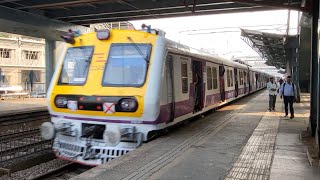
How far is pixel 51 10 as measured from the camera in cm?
1678

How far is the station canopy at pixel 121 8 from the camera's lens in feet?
47.7

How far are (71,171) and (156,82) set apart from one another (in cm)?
279

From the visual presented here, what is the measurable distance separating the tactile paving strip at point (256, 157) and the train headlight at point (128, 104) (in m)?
2.21

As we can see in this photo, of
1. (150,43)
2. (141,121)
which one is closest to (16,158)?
(141,121)

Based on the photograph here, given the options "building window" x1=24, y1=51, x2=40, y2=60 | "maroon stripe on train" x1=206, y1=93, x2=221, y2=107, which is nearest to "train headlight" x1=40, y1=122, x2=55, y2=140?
"maroon stripe on train" x1=206, y1=93, x2=221, y2=107

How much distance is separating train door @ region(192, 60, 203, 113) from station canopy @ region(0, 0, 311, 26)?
3.09 meters

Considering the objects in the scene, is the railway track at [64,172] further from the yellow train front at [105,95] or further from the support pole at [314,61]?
the support pole at [314,61]

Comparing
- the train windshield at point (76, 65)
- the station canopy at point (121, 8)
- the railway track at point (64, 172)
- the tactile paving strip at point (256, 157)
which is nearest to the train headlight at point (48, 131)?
the railway track at point (64, 172)

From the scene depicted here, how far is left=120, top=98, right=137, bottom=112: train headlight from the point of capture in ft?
24.7

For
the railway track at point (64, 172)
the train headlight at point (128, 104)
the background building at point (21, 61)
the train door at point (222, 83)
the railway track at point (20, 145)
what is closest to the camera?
the train headlight at point (128, 104)

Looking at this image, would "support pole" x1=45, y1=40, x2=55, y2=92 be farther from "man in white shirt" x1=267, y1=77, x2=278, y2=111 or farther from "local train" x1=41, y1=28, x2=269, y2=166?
"local train" x1=41, y1=28, x2=269, y2=166

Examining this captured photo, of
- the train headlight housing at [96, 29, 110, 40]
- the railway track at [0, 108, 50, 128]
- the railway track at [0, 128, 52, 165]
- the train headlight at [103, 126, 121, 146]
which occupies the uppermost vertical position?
the train headlight housing at [96, 29, 110, 40]

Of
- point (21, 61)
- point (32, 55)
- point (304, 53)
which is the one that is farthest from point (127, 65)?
point (32, 55)

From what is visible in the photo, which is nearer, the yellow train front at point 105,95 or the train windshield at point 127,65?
the yellow train front at point 105,95
